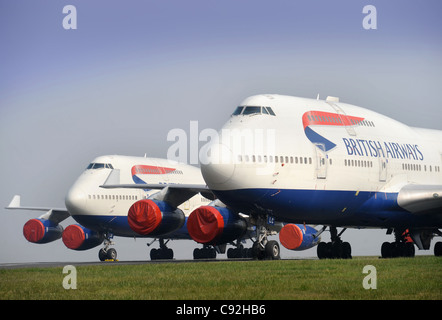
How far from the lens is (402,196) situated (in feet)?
109

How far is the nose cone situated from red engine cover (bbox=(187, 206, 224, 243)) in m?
4.16

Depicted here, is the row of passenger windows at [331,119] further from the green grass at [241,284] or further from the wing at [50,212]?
the wing at [50,212]

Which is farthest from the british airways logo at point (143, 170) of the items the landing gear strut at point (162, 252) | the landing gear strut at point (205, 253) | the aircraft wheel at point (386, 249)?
the aircraft wheel at point (386, 249)

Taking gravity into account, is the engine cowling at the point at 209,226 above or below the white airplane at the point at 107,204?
above

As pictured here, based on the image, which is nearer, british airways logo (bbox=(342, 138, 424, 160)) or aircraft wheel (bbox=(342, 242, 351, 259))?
british airways logo (bbox=(342, 138, 424, 160))

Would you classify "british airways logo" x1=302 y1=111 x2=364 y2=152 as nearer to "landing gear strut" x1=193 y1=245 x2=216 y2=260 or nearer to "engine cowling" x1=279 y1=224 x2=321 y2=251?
"engine cowling" x1=279 y1=224 x2=321 y2=251

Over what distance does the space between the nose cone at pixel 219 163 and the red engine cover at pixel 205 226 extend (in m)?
4.16

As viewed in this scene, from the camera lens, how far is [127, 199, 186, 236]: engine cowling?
119ft

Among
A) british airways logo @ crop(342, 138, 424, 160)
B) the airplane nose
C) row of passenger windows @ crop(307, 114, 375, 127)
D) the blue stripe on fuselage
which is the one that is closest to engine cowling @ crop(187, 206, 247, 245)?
the blue stripe on fuselage

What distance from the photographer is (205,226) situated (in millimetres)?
32031

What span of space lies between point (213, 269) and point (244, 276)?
148 inches

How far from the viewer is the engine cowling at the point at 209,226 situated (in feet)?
105

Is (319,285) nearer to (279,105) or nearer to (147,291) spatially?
(147,291)
